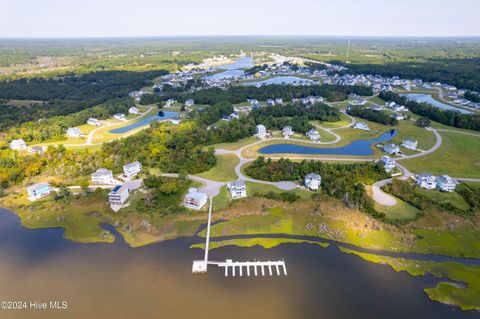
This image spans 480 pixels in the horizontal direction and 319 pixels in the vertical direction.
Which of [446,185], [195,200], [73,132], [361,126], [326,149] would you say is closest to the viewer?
[195,200]

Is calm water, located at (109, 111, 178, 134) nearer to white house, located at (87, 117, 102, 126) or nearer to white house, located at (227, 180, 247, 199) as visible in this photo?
white house, located at (87, 117, 102, 126)

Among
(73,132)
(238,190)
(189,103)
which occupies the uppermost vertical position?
(189,103)

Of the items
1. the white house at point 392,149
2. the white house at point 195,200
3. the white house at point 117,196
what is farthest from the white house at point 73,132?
the white house at point 392,149

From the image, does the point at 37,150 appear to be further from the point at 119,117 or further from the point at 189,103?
the point at 189,103

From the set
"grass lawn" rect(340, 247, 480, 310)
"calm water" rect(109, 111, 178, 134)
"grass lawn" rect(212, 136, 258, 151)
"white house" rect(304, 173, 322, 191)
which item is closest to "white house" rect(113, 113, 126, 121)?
"calm water" rect(109, 111, 178, 134)

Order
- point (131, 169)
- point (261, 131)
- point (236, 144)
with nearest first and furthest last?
point (131, 169), point (236, 144), point (261, 131)

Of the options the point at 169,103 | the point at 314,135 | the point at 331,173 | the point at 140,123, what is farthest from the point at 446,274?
the point at 169,103

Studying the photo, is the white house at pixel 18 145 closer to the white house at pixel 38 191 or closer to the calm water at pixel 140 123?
the calm water at pixel 140 123
